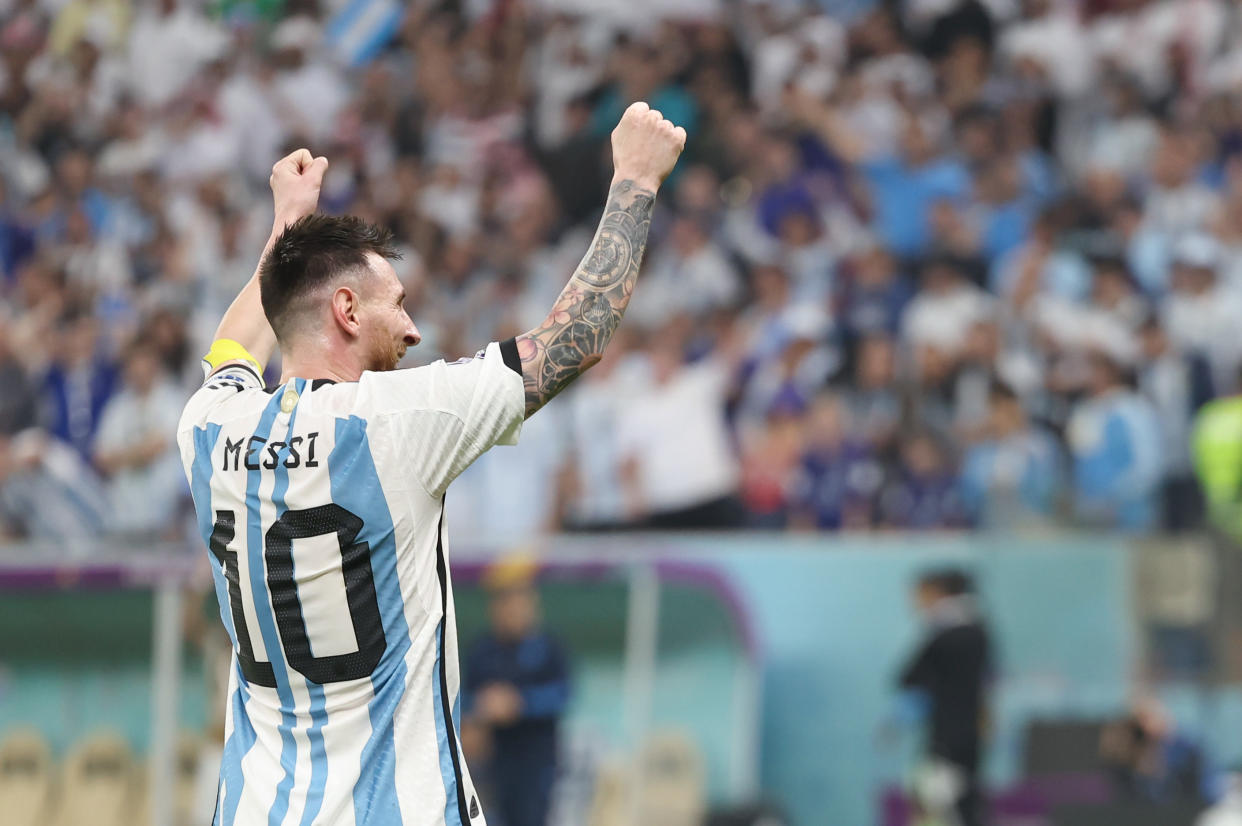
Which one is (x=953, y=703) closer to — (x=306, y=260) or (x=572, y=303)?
(x=572, y=303)

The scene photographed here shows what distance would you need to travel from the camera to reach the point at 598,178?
14.2 m

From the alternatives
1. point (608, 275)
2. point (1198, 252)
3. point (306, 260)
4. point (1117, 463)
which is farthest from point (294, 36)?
point (608, 275)

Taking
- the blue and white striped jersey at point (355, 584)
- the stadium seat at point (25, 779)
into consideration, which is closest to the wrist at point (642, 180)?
the blue and white striped jersey at point (355, 584)

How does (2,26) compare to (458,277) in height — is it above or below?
above

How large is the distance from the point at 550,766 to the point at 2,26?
9227mm

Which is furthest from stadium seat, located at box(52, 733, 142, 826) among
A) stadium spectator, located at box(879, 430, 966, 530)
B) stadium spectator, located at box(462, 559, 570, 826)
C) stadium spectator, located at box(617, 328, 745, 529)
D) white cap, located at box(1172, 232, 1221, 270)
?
white cap, located at box(1172, 232, 1221, 270)

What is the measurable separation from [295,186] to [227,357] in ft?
1.70

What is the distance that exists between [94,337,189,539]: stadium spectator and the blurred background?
3 centimetres

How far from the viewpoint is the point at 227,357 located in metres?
3.88

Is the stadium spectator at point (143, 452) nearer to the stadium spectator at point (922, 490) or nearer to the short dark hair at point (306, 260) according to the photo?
the stadium spectator at point (922, 490)

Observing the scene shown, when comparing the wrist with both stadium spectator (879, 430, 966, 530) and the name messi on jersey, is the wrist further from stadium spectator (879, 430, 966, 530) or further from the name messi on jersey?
stadium spectator (879, 430, 966, 530)

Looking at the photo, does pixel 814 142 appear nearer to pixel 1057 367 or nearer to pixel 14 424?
pixel 1057 367

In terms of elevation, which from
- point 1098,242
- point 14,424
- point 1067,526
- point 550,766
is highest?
point 1098,242

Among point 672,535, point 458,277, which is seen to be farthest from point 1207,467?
point 458,277
